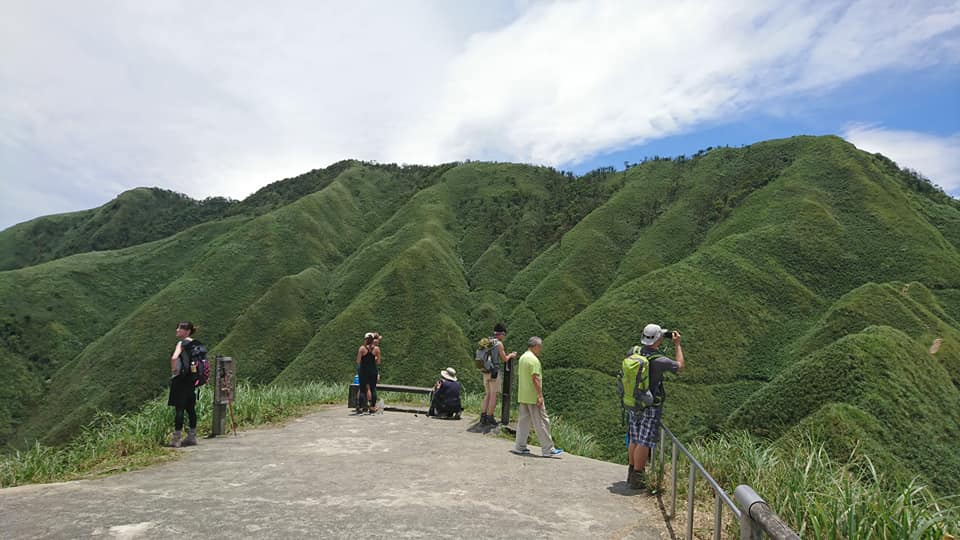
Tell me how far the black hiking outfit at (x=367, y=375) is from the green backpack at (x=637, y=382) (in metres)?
7.08

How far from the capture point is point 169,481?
6676 millimetres

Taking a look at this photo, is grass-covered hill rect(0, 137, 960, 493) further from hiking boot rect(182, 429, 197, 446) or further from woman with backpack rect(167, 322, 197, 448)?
woman with backpack rect(167, 322, 197, 448)

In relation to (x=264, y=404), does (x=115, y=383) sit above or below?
below

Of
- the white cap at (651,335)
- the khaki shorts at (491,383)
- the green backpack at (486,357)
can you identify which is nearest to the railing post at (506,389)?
the khaki shorts at (491,383)

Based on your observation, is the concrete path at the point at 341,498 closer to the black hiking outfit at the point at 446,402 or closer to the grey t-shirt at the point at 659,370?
the grey t-shirt at the point at 659,370

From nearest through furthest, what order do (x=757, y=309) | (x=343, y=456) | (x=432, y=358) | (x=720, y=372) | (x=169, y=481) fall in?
(x=169, y=481) < (x=343, y=456) < (x=720, y=372) < (x=757, y=309) < (x=432, y=358)

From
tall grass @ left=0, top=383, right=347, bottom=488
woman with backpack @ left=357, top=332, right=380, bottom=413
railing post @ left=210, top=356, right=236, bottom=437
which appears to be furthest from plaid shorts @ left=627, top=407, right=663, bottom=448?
woman with backpack @ left=357, top=332, right=380, bottom=413

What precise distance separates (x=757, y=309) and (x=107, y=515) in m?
44.8

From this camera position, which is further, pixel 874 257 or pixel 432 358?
pixel 432 358

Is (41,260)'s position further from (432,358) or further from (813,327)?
(813,327)

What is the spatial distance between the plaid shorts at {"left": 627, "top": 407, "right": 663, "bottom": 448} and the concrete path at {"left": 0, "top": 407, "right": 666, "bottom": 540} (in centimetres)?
64

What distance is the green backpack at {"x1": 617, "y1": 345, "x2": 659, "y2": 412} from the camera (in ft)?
21.8

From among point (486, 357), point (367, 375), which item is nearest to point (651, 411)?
point (486, 357)

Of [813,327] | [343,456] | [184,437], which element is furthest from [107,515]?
[813,327]
